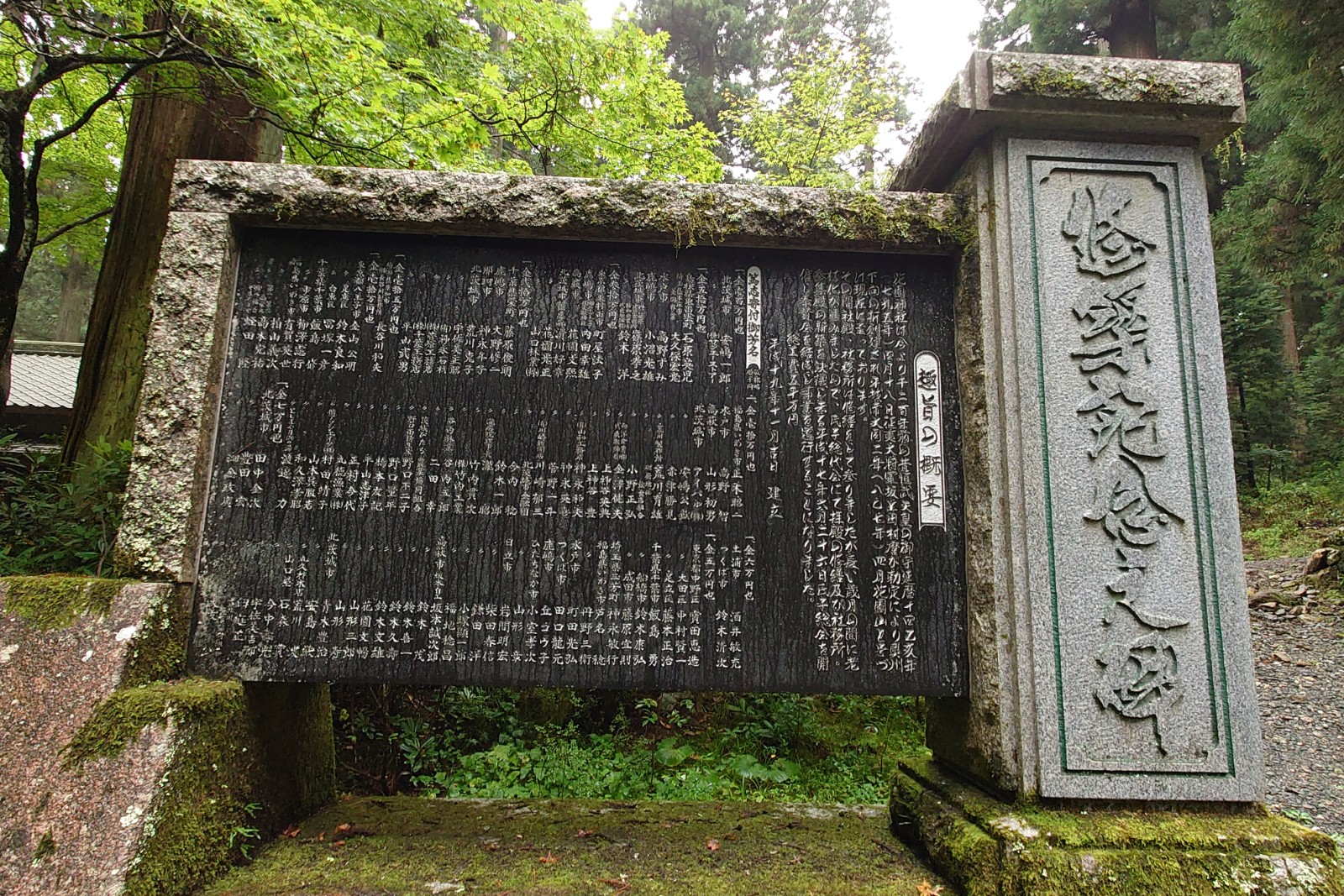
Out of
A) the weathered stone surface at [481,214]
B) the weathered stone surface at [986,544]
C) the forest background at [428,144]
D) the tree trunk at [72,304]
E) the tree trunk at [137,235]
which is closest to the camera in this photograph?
the weathered stone surface at [986,544]

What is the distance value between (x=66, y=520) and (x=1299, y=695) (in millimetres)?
9348

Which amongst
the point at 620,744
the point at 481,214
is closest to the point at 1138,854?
the point at 481,214

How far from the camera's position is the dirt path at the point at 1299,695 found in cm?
444

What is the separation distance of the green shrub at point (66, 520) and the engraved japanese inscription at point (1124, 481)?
422 centimetres

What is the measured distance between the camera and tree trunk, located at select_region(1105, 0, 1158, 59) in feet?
40.9

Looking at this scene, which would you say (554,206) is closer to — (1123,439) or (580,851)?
(1123,439)

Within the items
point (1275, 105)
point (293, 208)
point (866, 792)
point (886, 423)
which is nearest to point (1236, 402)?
point (1275, 105)

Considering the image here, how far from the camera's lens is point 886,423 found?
10.1 feet

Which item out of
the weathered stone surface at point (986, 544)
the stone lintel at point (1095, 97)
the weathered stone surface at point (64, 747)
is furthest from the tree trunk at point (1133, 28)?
the weathered stone surface at point (64, 747)

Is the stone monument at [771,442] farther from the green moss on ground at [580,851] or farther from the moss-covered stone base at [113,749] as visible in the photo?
the green moss on ground at [580,851]

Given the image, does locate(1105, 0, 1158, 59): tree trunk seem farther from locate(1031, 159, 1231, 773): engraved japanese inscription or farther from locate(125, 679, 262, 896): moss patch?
locate(125, 679, 262, 896): moss patch

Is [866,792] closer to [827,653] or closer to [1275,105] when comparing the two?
[827,653]

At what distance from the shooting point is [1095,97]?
2836 mm

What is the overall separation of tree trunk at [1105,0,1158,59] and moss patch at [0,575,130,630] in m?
16.3
